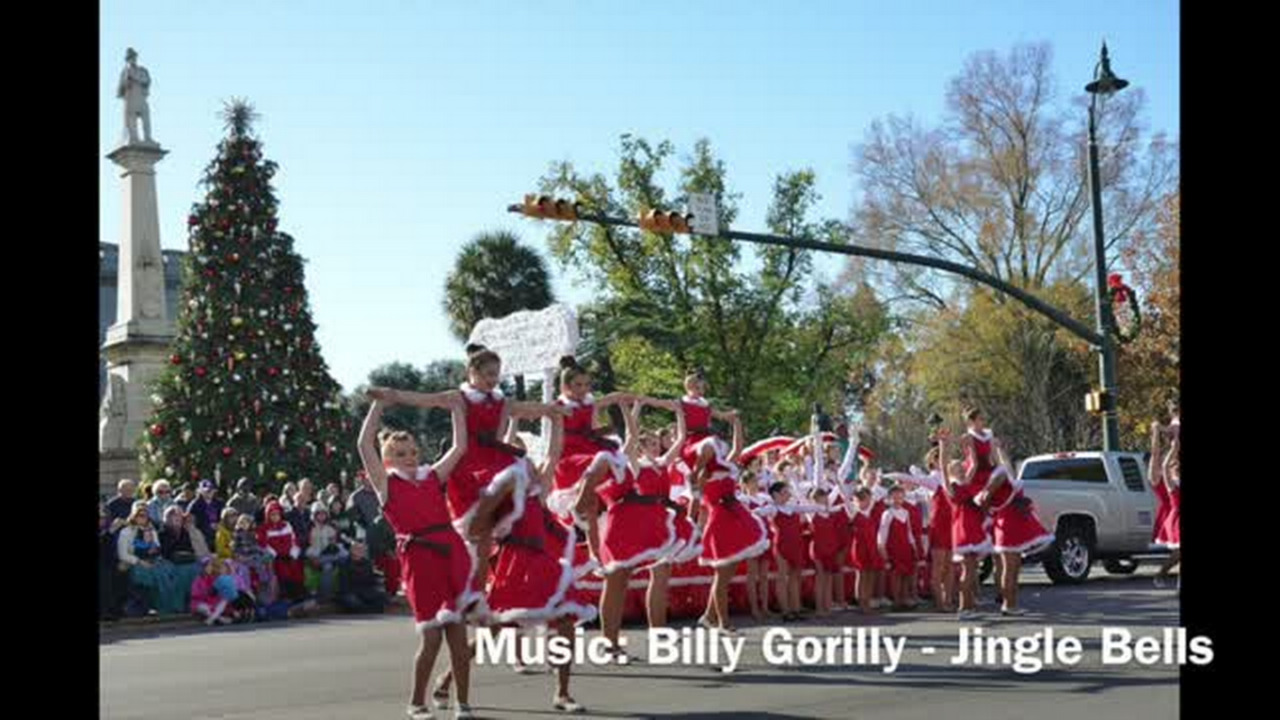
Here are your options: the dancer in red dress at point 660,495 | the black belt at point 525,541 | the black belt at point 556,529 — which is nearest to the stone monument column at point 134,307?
the dancer in red dress at point 660,495

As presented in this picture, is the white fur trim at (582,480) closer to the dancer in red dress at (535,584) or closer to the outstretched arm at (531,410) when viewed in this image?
the outstretched arm at (531,410)

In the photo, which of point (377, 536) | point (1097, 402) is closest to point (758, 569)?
point (377, 536)

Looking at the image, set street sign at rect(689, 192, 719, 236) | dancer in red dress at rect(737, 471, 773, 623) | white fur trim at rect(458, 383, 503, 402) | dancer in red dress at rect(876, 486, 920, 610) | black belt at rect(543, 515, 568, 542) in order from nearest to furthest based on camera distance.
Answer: white fur trim at rect(458, 383, 503, 402) < black belt at rect(543, 515, 568, 542) < dancer in red dress at rect(737, 471, 773, 623) < dancer in red dress at rect(876, 486, 920, 610) < street sign at rect(689, 192, 719, 236)

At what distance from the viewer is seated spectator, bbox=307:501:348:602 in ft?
69.6

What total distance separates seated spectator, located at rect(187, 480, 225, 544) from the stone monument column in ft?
42.3

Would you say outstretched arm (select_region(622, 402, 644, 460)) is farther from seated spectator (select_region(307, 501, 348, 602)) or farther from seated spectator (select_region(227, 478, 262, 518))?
seated spectator (select_region(227, 478, 262, 518))

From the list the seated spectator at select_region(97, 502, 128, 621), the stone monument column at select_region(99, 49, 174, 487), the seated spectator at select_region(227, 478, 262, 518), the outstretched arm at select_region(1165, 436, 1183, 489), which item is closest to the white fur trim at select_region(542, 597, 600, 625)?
the outstretched arm at select_region(1165, 436, 1183, 489)

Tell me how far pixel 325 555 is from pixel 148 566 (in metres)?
2.52

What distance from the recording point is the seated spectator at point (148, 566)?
19.8 meters

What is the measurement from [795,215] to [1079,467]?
29286mm

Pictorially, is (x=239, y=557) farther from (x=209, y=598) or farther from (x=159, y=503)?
(x=159, y=503)

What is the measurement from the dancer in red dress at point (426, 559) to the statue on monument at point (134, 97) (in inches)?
1110
